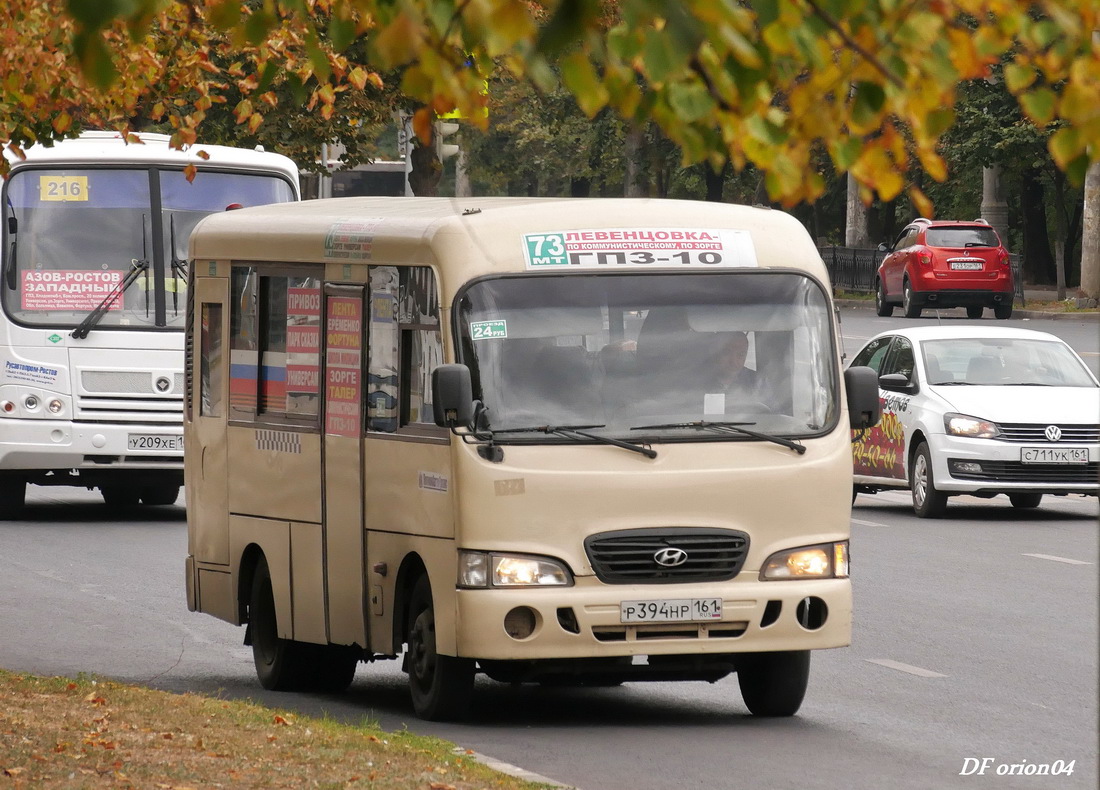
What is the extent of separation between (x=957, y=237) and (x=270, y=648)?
111 feet

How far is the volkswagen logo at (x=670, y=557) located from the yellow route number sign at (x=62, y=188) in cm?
1152

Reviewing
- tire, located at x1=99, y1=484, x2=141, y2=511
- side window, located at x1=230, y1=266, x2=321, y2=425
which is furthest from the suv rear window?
side window, located at x1=230, y1=266, x2=321, y2=425

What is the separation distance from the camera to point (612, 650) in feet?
31.7

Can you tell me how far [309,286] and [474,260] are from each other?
1.54 meters

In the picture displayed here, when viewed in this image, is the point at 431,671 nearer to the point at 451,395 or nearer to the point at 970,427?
the point at 451,395

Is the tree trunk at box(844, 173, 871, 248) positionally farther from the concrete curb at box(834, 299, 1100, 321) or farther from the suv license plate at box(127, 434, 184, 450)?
the suv license plate at box(127, 434, 184, 450)

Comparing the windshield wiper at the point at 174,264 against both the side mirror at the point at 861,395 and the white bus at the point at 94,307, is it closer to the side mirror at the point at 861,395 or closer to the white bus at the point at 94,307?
the white bus at the point at 94,307

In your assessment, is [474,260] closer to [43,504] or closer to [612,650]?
[612,650]

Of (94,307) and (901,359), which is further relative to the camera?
(901,359)

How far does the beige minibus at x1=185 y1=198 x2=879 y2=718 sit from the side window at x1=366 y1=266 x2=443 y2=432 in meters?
0.02

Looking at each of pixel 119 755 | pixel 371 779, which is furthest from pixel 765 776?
pixel 119 755

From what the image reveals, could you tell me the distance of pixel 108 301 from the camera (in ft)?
65.4

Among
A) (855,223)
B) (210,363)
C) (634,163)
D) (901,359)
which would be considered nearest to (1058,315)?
(855,223)

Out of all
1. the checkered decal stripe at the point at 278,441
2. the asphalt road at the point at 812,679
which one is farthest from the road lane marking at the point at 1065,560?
the checkered decal stripe at the point at 278,441
